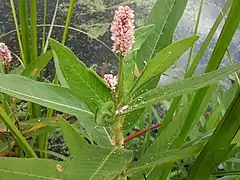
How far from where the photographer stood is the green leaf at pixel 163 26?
476 mm

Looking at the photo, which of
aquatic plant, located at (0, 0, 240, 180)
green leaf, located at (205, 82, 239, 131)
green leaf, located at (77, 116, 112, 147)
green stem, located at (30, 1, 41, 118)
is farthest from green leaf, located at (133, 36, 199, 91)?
green leaf, located at (205, 82, 239, 131)

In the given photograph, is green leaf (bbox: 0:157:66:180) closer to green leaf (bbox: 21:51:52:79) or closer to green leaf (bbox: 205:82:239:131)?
green leaf (bbox: 21:51:52:79)

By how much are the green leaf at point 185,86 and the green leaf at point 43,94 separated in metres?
0.05

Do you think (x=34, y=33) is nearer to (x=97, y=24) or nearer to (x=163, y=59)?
(x=163, y=59)

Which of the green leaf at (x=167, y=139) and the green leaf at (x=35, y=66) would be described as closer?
the green leaf at (x=167, y=139)

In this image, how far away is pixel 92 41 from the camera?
5.23ft

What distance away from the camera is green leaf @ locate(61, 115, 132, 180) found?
0.32 m

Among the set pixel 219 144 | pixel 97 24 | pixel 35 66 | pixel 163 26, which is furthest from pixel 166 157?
pixel 97 24

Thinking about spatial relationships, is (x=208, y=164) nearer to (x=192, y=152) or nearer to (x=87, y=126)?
(x=192, y=152)

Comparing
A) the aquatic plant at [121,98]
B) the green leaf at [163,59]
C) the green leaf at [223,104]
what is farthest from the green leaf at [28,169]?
the green leaf at [223,104]

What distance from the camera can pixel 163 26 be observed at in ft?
1.59

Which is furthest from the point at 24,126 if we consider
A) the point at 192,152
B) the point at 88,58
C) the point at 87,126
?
the point at 88,58

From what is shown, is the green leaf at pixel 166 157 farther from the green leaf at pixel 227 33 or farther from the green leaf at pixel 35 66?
the green leaf at pixel 35 66

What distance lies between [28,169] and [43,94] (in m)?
0.07
